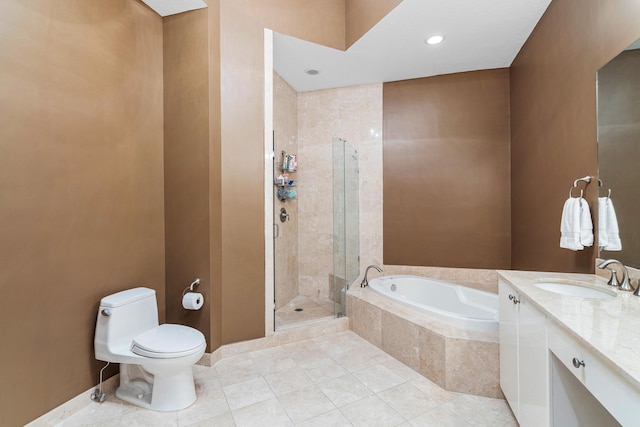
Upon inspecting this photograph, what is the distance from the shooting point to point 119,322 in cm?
181

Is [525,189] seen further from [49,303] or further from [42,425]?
[42,425]

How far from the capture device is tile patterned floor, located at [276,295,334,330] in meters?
2.83

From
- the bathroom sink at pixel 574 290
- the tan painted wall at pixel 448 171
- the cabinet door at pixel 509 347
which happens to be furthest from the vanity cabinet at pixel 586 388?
the tan painted wall at pixel 448 171

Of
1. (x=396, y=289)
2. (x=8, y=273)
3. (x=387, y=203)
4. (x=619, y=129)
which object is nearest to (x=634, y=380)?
(x=619, y=129)

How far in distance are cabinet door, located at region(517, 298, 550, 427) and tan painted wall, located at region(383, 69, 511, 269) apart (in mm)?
2000

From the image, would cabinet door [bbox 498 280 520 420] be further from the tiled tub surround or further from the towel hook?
the towel hook

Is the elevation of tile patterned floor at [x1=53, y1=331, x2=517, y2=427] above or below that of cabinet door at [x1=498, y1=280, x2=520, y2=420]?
below

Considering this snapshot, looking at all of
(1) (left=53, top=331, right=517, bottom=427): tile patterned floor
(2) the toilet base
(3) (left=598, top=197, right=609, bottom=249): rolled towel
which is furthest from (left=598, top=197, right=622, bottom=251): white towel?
(2) the toilet base

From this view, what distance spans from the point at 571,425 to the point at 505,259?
2387mm

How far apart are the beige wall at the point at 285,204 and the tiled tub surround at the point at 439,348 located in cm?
122

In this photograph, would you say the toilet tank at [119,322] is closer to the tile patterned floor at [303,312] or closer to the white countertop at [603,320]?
the tile patterned floor at [303,312]

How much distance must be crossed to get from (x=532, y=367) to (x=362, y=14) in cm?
294

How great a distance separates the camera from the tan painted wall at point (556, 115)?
165 centimetres

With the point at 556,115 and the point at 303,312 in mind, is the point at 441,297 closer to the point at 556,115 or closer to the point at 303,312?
the point at 303,312
